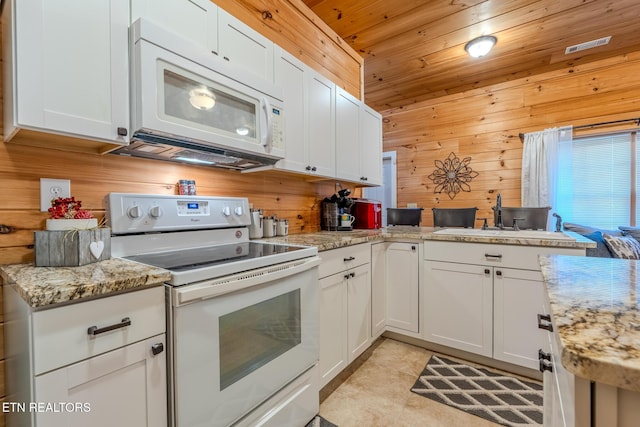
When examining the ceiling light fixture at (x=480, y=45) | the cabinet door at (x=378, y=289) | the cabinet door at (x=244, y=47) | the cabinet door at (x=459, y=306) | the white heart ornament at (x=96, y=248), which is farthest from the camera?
the ceiling light fixture at (x=480, y=45)

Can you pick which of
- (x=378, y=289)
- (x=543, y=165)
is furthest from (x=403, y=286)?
(x=543, y=165)

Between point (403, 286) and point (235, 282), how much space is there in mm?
1628

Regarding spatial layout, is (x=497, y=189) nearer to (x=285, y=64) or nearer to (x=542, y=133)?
(x=542, y=133)

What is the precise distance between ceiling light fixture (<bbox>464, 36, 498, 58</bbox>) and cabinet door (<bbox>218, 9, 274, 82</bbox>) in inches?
85.9

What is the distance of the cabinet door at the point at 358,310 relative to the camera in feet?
6.32

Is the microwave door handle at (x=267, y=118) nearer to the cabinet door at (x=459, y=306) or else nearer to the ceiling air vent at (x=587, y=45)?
the cabinet door at (x=459, y=306)

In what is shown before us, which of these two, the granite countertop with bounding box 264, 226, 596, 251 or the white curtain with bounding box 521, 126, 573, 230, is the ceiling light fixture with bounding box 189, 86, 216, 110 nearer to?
the granite countertop with bounding box 264, 226, 596, 251

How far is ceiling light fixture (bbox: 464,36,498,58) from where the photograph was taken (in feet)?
9.19

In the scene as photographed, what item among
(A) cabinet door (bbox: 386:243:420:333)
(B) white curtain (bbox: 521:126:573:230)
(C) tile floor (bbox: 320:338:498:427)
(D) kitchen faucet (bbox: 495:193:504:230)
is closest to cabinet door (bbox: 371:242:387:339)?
(A) cabinet door (bbox: 386:243:420:333)

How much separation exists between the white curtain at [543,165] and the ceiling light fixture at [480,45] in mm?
1399

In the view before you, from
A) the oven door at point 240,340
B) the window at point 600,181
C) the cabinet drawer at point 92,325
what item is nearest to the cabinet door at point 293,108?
the oven door at point 240,340

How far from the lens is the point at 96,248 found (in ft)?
3.43

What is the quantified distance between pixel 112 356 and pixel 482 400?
190 centimetres

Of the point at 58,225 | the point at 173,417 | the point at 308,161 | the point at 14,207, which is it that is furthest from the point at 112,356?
the point at 308,161
